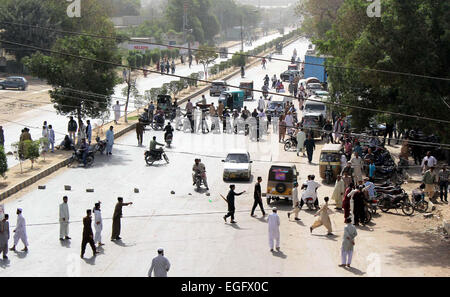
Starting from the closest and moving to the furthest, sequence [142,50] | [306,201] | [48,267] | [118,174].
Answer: [48,267]
[306,201]
[118,174]
[142,50]

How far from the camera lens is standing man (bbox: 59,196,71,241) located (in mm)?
18531

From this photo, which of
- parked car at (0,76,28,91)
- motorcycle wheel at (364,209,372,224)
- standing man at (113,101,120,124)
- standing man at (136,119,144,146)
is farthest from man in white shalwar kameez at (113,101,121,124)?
motorcycle wheel at (364,209,372,224)

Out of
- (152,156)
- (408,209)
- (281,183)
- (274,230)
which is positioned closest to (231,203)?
(281,183)

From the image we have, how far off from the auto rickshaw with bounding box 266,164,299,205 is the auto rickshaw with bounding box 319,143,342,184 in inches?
136

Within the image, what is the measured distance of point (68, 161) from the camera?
2923 cm

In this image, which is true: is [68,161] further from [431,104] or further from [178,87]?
[178,87]

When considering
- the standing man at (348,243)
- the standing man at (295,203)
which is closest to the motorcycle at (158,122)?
the standing man at (295,203)

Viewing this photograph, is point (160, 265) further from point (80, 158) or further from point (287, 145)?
point (287, 145)

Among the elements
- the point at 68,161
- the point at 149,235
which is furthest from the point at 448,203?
the point at 68,161

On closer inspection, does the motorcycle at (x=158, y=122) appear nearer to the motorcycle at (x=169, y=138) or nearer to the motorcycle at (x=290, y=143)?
the motorcycle at (x=169, y=138)

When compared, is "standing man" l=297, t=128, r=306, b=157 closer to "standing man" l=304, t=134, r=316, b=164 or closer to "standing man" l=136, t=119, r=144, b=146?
"standing man" l=304, t=134, r=316, b=164

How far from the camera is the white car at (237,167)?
26.6 m

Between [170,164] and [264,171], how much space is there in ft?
12.9

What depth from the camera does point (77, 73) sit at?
32500 millimetres
